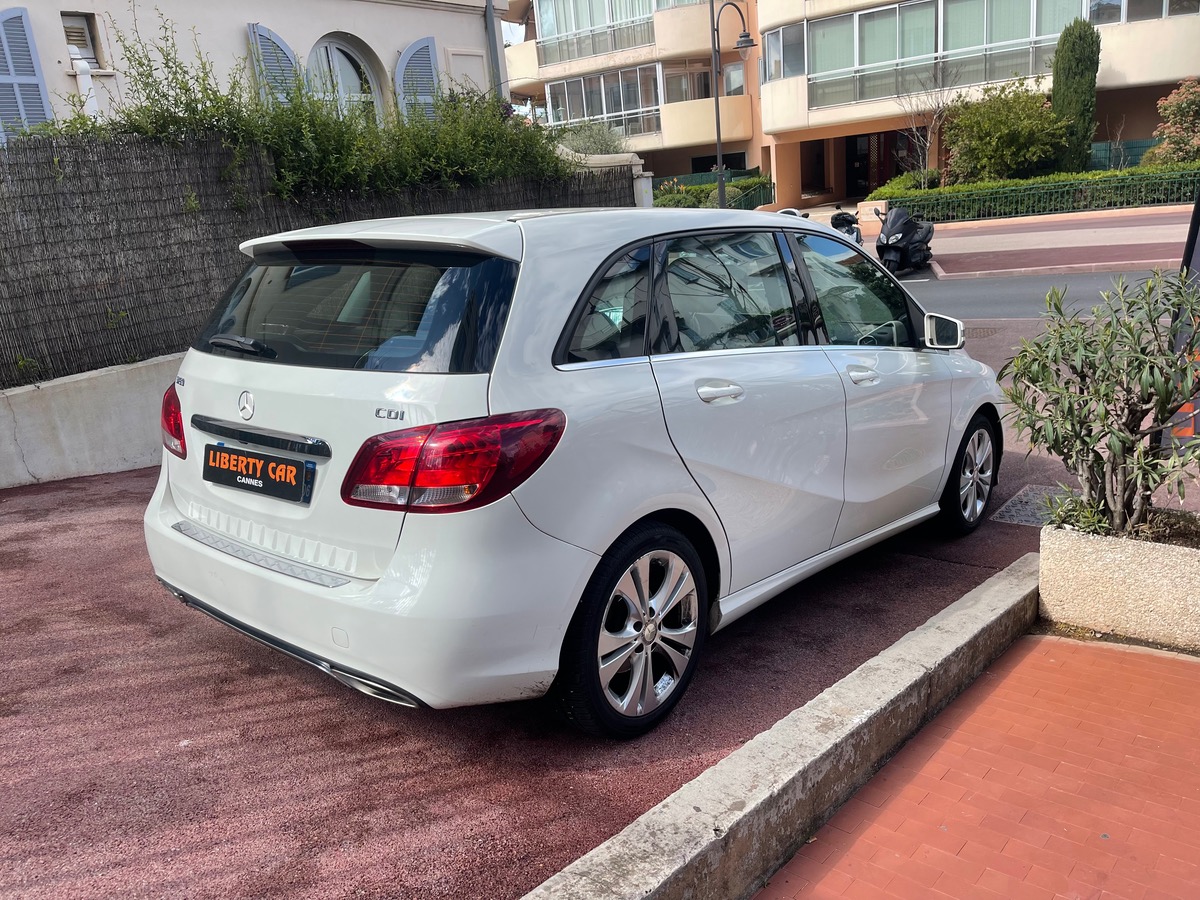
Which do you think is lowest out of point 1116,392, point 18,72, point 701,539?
point 701,539

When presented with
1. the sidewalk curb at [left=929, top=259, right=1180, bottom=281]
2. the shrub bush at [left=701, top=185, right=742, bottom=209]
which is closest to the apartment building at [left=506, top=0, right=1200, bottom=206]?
the shrub bush at [left=701, top=185, right=742, bottom=209]

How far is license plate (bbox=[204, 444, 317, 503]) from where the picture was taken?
3.03m

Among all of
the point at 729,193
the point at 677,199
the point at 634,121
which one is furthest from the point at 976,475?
the point at 634,121

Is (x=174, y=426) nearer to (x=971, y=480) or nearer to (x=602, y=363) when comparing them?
(x=602, y=363)

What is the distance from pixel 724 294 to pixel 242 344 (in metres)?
1.76

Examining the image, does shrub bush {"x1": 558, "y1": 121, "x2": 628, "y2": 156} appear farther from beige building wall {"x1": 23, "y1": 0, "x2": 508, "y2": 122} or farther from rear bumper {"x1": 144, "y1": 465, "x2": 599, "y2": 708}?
rear bumper {"x1": 144, "y1": 465, "x2": 599, "y2": 708}

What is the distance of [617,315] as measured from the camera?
10.9ft

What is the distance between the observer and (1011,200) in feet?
87.6

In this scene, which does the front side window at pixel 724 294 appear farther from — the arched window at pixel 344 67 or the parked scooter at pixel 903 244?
the parked scooter at pixel 903 244

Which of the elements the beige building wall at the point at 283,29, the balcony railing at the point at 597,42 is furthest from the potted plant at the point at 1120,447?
the balcony railing at the point at 597,42

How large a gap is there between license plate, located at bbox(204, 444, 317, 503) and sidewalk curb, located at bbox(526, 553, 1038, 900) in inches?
54.8

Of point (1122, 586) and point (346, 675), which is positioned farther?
point (1122, 586)

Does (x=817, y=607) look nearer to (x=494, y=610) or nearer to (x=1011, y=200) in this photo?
(x=494, y=610)

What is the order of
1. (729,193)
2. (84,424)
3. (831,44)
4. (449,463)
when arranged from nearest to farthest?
(449,463) → (84,424) → (831,44) → (729,193)
